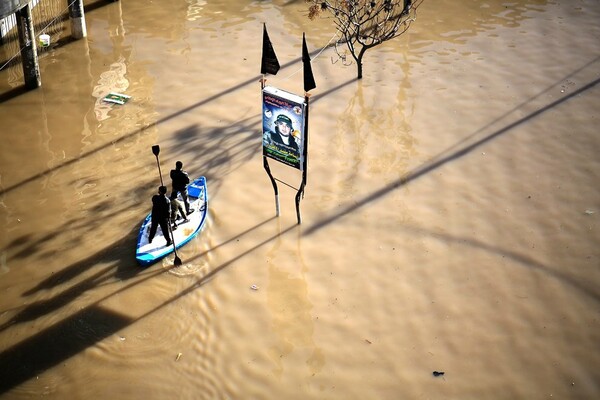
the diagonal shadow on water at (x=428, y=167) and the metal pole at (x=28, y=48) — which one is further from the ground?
the metal pole at (x=28, y=48)

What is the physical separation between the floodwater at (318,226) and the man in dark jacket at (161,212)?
27.7 inches

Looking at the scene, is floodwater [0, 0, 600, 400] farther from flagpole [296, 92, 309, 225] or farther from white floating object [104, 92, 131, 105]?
white floating object [104, 92, 131, 105]

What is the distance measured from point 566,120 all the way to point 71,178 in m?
12.2

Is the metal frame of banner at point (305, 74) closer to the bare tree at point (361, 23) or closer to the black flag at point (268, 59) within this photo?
the black flag at point (268, 59)

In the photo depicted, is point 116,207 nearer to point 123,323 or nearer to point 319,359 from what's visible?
point 123,323

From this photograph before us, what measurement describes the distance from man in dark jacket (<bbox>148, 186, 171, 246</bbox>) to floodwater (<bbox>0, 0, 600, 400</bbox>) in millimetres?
704

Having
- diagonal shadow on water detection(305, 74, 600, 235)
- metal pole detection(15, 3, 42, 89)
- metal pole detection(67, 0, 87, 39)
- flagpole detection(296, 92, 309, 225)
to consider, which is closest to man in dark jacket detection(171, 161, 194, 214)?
flagpole detection(296, 92, 309, 225)

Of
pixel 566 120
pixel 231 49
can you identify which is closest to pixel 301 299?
pixel 566 120

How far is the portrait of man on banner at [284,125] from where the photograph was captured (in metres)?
11.3

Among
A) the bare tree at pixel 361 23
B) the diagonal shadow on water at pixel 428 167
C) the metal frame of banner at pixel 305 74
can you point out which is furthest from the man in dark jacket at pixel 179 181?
the bare tree at pixel 361 23

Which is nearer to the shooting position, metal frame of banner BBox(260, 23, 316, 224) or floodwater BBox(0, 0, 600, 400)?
floodwater BBox(0, 0, 600, 400)

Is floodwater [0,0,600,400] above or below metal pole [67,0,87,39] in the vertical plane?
below

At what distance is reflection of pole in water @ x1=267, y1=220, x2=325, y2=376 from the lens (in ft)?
33.9

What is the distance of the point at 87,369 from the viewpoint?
1000 centimetres
